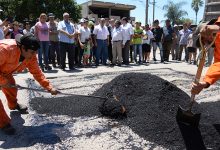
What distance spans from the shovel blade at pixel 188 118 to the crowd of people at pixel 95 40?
4704 mm

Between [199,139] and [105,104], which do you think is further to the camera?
[105,104]

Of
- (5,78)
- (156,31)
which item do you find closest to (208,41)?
(5,78)

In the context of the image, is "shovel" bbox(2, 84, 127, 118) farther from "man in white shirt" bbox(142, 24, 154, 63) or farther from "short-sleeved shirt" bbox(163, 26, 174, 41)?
"short-sleeved shirt" bbox(163, 26, 174, 41)

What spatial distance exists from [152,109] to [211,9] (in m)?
4.63

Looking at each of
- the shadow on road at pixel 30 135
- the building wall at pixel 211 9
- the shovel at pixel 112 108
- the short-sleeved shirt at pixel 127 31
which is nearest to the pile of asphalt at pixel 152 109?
the shovel at pixel 112 108

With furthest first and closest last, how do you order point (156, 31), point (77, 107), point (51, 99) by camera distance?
point (156, 31), point (51, 99), point (77, 107)

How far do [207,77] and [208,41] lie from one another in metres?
0.56

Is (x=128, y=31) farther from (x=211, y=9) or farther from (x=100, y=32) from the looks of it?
(x=211, y=9)

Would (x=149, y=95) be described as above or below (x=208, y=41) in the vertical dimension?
below

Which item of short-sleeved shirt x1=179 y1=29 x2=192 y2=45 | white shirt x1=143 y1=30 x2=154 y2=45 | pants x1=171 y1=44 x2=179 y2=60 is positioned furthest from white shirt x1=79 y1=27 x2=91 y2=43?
pants x1=171 y1=44 x2=179 y2=60

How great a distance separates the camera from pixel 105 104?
5.33 meters

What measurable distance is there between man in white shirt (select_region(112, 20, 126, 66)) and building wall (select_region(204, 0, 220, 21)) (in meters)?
3.44

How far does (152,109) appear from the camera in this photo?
500cm

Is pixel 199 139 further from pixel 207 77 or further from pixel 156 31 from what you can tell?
pixel 156 31
